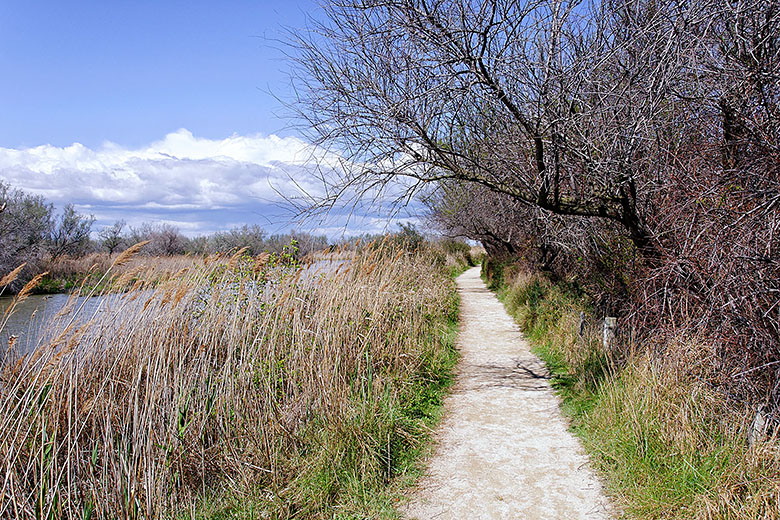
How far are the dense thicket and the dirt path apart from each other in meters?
1.41

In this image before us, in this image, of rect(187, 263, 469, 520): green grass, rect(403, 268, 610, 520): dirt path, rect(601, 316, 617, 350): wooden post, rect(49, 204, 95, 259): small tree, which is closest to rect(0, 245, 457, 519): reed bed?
rect(187, 263, 469, 520): green grass

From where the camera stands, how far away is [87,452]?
3.38m

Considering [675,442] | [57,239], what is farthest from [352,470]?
[57,239]

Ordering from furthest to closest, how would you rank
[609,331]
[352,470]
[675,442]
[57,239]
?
[57,239] → [609,331] → [352,470] → [675,442]

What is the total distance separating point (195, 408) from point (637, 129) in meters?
4.36

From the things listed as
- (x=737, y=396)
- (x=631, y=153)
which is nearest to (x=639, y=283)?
(x=631, y=153)

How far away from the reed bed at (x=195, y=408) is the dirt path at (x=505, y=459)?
0.44 meters

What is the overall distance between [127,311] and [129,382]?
64 cm

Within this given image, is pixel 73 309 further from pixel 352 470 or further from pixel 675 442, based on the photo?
pixel 675 442

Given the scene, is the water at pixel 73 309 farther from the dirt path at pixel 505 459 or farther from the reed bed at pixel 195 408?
the dirt path at pixel 505 459

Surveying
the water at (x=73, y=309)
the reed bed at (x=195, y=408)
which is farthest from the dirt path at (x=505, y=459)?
the water at (x=73, y=309)

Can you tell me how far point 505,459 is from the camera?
15.0 feet

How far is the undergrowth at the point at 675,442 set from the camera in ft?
10.1

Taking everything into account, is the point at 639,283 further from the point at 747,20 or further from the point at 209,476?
the point at 209,476
